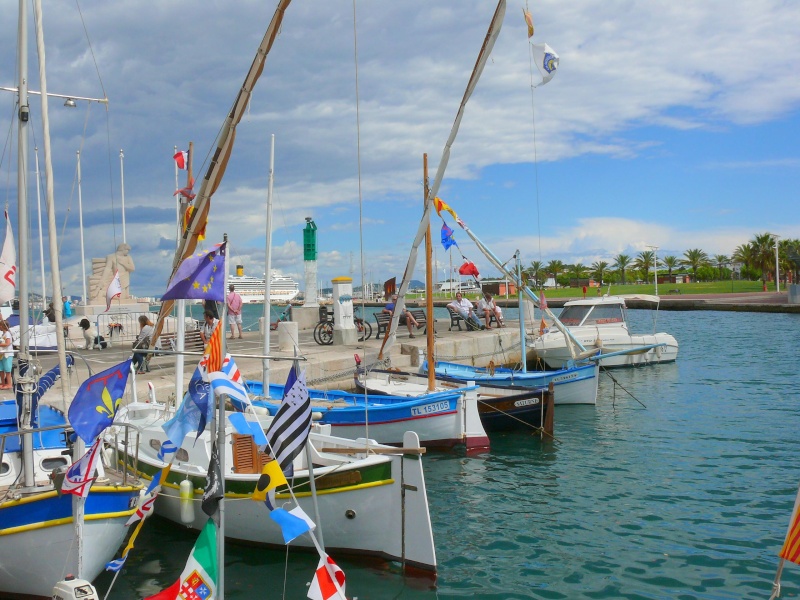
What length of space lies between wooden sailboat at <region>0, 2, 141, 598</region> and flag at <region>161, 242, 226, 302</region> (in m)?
2.25

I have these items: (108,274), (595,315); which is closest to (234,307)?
(108,274)

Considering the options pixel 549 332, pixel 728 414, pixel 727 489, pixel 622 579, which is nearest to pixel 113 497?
pixel 622 579

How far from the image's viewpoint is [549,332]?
29.4m

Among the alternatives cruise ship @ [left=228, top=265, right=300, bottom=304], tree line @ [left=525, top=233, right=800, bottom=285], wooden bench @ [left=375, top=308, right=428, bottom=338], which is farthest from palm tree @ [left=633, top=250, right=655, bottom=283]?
wooden bench @ [left=375, top=308, right=428, bottom=338]

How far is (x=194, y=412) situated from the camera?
709 cm

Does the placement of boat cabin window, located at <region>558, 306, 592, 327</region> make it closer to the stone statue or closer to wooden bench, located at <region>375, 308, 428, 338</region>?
wooden bench, located at <region>375, 308, 428, 338</region>

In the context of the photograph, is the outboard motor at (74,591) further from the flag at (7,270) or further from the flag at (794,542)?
the flag at (794,542)

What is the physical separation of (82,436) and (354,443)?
4.30 meters

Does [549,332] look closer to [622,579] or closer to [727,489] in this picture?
[727,489]

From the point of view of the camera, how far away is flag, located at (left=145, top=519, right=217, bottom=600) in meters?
6.55

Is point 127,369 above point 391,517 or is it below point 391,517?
above

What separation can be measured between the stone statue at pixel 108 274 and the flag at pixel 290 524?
87.5 feet

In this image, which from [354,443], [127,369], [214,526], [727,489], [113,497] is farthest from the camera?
[727,489]

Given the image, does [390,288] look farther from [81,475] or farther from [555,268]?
[555,268]
